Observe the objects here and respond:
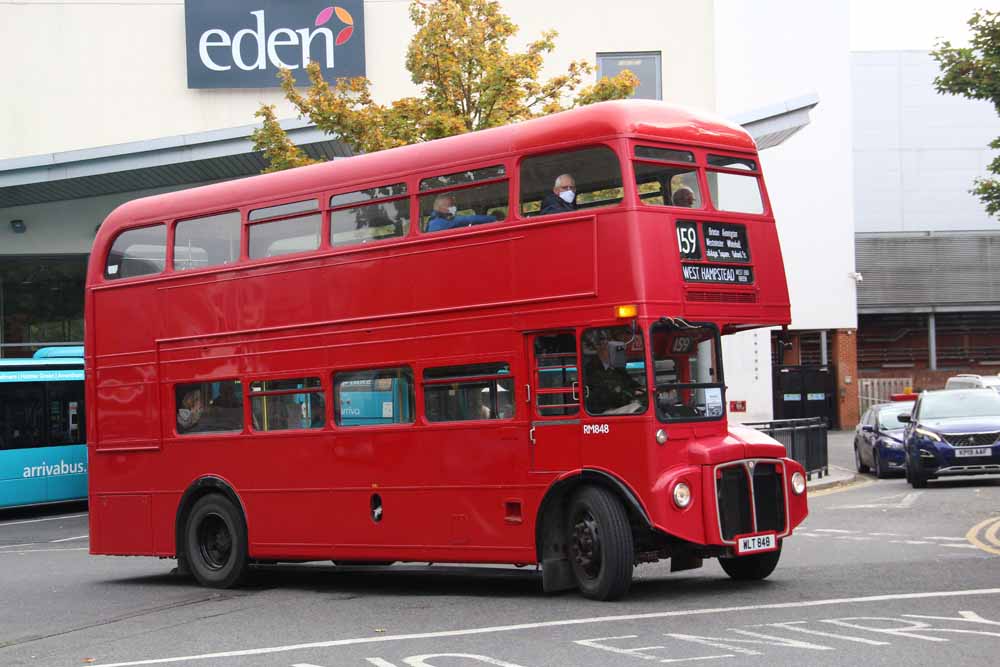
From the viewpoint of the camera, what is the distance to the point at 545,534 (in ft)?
40.2

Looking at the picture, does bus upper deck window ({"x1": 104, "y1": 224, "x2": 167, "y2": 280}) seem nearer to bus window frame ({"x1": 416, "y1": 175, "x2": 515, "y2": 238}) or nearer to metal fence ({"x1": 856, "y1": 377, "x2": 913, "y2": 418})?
bus window frame ({"x1": 416, "y1": 175, "x2": 515, "y2": 238})

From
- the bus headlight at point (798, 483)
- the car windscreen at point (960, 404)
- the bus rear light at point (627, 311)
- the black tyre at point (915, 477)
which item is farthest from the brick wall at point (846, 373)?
the bus rear light at point (627, 311)

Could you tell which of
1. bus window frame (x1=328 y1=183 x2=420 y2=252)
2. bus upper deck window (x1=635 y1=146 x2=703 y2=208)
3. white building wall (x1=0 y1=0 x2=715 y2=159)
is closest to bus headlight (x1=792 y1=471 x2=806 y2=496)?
bus upper deck window (x1=635 y1=146 x2=703 y2=208)

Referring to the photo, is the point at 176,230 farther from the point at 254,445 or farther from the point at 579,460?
the point at 579,460

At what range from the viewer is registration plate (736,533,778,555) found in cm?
1187

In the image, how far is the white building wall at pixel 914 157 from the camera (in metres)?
62.6

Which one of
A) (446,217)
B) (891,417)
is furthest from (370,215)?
(891,417)

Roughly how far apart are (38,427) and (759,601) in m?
20.0

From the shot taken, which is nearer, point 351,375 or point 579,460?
point 579,460

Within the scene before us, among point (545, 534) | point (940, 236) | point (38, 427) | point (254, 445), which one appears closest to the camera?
point (545, 534)

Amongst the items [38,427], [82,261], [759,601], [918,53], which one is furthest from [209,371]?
[918,53]

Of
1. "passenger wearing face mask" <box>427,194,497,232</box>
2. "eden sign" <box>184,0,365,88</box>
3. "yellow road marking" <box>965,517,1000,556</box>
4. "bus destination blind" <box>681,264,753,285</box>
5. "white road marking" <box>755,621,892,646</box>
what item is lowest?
"yellow road marking" <box>965,517,1000,556</box>

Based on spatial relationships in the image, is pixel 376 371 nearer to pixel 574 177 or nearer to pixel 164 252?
pixel 574 177

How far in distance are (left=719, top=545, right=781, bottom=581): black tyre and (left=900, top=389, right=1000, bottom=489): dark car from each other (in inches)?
469
